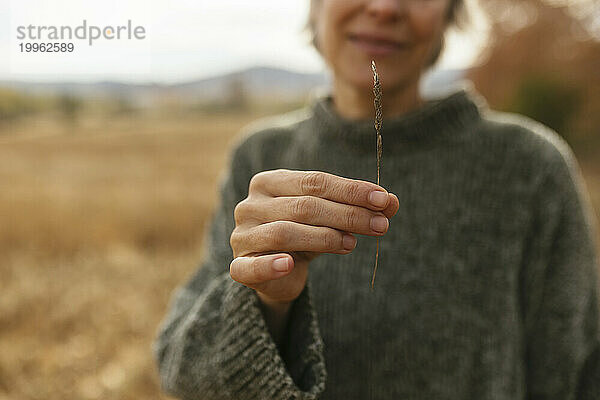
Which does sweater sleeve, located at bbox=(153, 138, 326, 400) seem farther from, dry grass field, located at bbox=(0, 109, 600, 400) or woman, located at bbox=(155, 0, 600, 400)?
dry grass field, located at bbox=(0, 109, 600, 400)

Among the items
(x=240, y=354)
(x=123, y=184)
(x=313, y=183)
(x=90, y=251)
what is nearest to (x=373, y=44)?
(x=313, y=183)

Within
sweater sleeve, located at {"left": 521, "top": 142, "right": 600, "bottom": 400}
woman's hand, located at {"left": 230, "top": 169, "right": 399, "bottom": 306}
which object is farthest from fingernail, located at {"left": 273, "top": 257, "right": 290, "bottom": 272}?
sweater sleeve, located at {"left": 521, "top": 142, "right": 600, "bottom": 400}

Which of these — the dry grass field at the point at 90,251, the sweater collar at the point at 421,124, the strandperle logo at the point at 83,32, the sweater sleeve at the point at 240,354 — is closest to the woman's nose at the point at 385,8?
the sweater collar at the point at 421,124

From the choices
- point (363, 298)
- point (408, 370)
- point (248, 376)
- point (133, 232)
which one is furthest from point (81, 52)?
point (133, 232)

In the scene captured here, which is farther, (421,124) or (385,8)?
(421,124)

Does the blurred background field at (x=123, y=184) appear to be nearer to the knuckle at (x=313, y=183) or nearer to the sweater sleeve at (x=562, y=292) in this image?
the sweater sleeve at (x=562, y=292)

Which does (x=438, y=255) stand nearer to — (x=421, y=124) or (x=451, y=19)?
(x=421, y=124)

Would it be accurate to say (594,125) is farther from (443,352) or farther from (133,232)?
(443,352)
